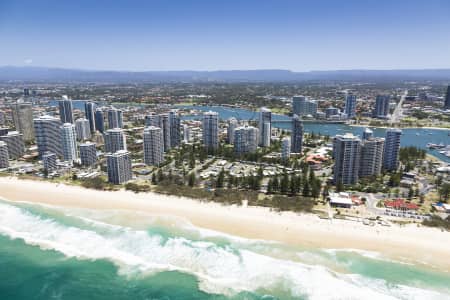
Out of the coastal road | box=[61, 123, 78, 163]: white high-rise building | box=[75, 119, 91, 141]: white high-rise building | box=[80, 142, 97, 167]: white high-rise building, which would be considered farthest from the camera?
the coastal road

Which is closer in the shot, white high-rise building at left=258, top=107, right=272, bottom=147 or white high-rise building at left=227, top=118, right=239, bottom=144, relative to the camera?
white high-rise building at left=258, top=107, right=272, bottom=147

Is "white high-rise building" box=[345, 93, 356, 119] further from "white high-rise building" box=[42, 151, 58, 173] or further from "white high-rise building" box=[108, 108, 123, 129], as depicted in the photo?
"white high-rise building" box=[42, 151, 58, 173]

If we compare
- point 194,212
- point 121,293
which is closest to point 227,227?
point 194,212

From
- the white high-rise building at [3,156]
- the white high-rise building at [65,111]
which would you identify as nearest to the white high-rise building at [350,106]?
the white high-rise building at [65,111]

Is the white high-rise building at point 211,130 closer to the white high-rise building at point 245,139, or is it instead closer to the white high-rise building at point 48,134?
the white high-rise building at point 245,139

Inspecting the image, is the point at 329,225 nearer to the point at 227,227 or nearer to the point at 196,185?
the point at 227,227

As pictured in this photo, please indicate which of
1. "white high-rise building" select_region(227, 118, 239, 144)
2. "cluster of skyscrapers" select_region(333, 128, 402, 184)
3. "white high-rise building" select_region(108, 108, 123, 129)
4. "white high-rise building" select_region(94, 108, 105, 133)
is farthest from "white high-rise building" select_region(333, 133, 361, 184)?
"white high-rise building" select_region(94, 108, 105, 133)

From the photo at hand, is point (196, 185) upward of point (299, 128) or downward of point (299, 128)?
downward
